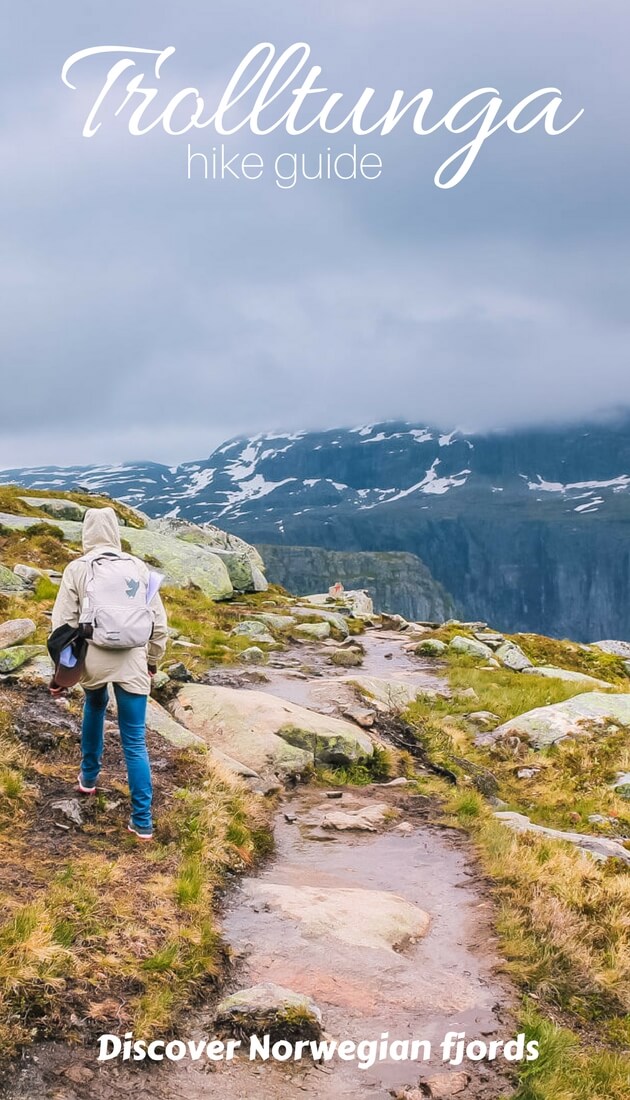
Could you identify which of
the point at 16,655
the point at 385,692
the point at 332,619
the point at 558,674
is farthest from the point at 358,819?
the point at 332,619

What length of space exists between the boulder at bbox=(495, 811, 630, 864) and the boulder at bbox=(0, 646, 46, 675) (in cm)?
943

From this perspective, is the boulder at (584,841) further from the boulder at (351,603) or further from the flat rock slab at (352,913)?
the boulder at (351,603)

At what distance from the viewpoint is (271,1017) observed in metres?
6.11

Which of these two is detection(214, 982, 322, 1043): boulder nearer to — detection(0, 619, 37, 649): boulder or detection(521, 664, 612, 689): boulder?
detection(0, 619, 37, 649): boulder

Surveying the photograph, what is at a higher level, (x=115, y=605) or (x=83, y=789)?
(x=115, y=605)

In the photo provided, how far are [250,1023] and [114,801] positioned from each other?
457 cm

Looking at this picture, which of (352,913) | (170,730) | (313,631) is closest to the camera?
(352,913)

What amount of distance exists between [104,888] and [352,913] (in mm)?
2868

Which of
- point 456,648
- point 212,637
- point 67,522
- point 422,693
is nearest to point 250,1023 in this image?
point 422,693

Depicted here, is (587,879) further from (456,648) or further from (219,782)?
(456,648)

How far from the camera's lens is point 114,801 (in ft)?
32.8

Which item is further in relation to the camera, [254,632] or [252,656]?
[254,632]

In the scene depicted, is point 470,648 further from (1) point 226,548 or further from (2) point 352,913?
(2) point 352,913

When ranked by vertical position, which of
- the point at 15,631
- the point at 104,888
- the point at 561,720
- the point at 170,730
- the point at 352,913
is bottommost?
the point at 561,720
